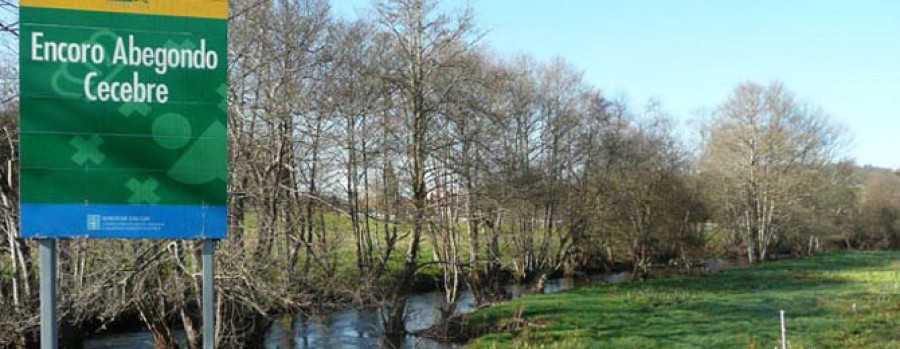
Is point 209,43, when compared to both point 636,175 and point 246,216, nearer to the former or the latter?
point 246,216

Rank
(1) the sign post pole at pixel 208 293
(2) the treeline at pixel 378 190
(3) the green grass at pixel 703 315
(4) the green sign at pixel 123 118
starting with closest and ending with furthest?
(4) the green sign at pixel 123 118 → (1) the sign post pole at pixel 208 293 → (2) the treeline at pixel 378 190 → (3) the green grass at pixel 703 315

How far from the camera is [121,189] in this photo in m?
6.89

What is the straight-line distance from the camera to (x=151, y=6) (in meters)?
6.93

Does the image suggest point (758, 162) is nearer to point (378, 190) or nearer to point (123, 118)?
point (378, 190)

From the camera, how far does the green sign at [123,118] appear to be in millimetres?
6746

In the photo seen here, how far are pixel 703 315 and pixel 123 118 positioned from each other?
1889cm

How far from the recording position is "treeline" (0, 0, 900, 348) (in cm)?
1405

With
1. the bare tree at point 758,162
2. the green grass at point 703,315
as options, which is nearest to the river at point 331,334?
the green grass at point 703,315

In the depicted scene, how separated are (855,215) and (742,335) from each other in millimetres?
47227

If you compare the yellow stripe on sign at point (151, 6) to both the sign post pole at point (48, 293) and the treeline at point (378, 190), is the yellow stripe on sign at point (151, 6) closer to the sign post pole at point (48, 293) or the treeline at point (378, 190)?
the sign post pole at point (48, 293)

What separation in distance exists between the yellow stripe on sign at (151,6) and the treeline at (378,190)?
5901 millimetres

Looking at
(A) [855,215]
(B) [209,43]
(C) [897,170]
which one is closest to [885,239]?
(A) [855,215]

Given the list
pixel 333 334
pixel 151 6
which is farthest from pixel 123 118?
pixel 333 334

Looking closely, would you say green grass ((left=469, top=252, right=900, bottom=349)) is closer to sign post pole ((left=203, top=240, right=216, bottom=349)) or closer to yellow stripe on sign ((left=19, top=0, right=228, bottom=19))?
sign post pole ((left=203, top=240, right=216, bottom=349))
